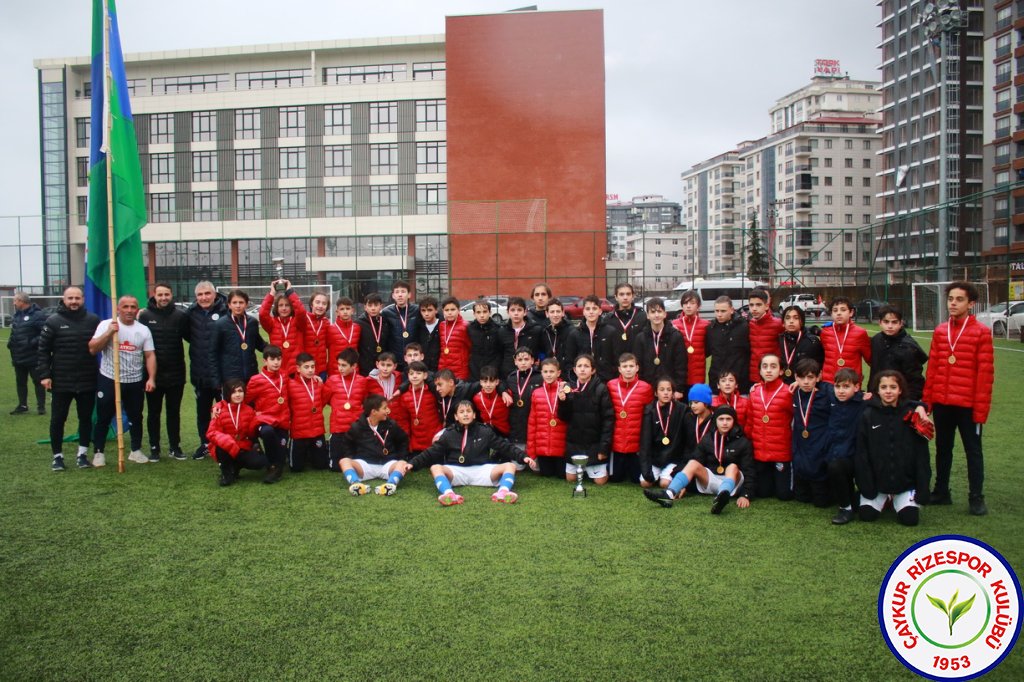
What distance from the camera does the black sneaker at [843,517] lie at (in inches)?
211

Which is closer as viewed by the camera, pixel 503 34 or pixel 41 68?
pixel 503 34

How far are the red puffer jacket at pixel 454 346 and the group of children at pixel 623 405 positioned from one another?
23 mm

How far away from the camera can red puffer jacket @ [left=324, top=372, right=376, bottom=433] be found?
7160 mm

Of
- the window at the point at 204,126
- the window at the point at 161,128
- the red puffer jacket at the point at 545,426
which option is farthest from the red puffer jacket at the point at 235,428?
the window at the point at 161,128

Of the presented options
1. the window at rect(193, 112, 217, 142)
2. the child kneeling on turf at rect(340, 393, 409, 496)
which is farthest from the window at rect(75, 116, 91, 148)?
the child kneeling on turf at rect(340, 393, 409, 496)

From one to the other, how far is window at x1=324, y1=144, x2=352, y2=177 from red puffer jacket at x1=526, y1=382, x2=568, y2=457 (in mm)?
36767

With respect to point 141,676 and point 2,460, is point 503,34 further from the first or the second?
point 141,676

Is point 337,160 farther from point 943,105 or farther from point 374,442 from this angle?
point 374,442

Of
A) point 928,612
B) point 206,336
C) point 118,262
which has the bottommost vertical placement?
point 928,612

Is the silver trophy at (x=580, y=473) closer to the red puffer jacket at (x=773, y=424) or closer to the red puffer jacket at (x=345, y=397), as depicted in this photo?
the red puffer jacket at (x=773, y=424)

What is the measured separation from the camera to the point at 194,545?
4.90m

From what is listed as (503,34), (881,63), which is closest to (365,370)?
(503,34)

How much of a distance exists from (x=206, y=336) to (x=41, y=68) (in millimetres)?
48022

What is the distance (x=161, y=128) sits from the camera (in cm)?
4109
